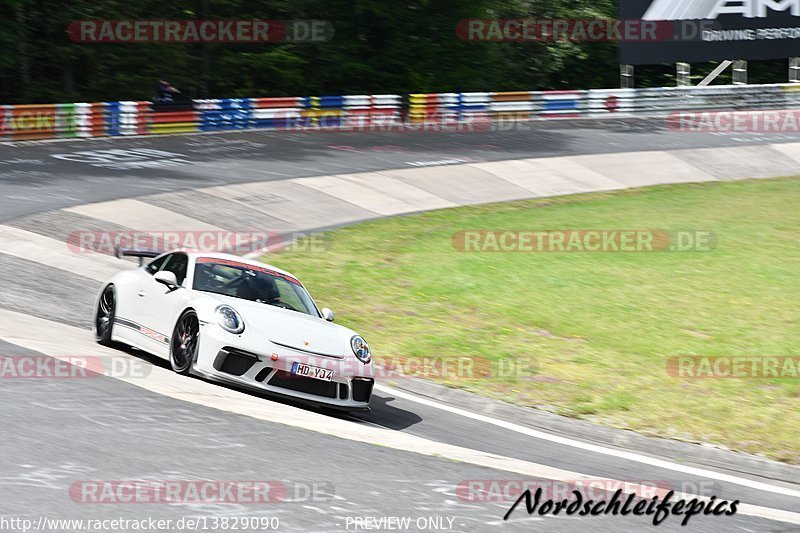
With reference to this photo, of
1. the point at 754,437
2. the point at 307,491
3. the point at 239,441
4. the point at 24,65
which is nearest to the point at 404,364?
the point at 754,437

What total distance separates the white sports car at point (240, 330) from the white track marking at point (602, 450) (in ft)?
3.56

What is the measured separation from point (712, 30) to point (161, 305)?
115 ft

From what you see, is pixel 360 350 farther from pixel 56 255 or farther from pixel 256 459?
pixel 56 255

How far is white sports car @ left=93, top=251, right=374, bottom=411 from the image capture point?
877cm

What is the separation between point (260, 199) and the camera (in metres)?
21.2

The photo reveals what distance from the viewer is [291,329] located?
9.09 m

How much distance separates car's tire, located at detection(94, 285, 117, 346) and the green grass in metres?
2.93

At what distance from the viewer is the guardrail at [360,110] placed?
2728 cm
